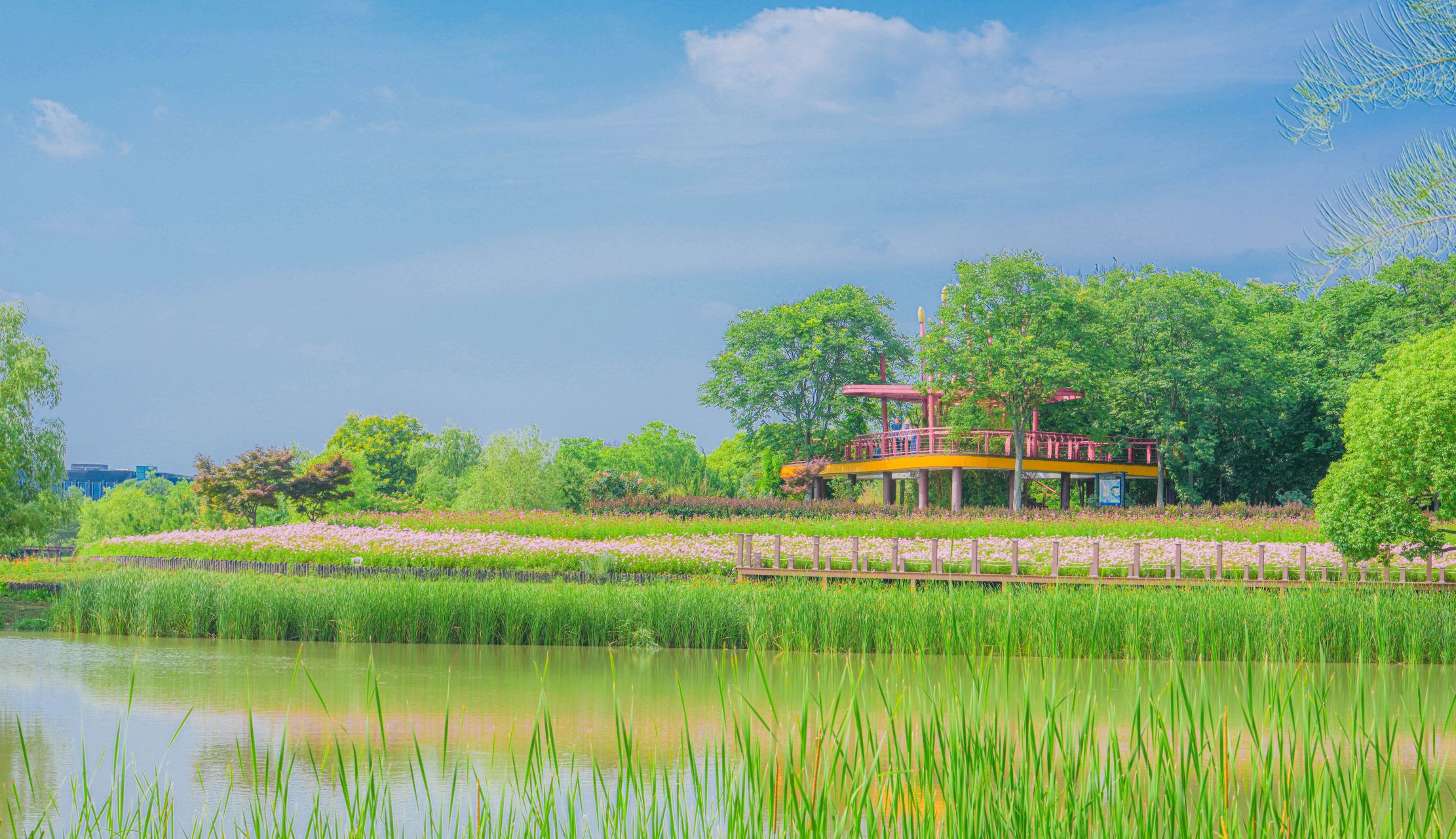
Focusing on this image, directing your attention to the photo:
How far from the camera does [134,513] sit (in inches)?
2194

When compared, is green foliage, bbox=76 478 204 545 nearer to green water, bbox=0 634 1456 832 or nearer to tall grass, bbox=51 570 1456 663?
tall grass, bbox=51 570 1456 663

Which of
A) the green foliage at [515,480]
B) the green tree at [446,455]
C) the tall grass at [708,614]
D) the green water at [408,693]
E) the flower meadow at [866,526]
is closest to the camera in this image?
the green water at [408,693]

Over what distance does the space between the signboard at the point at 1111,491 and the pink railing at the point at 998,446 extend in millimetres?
1567

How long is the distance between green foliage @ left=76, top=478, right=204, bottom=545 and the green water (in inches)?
1703

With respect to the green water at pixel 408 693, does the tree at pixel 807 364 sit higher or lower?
higher

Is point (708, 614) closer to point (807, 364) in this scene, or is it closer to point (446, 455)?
point (807, 364)

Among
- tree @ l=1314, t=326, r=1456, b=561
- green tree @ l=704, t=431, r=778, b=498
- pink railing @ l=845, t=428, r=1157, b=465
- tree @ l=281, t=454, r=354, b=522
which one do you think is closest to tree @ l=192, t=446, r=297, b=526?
tree @ l=281, t=454, r=354, b=522

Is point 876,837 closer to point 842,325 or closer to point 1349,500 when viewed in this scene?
point 1349,500

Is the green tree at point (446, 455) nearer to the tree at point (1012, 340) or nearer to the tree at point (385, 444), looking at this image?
the tree at point (385, 444)

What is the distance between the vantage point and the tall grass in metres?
11.8

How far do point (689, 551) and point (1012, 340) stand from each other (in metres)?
16.1

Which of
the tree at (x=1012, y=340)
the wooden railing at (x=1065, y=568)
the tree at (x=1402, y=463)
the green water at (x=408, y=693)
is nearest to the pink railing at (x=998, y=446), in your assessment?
the tree at (x=1012, y=340)

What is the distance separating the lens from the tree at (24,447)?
745 inches

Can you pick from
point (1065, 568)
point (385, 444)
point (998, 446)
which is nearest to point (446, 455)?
point (385, 444)
